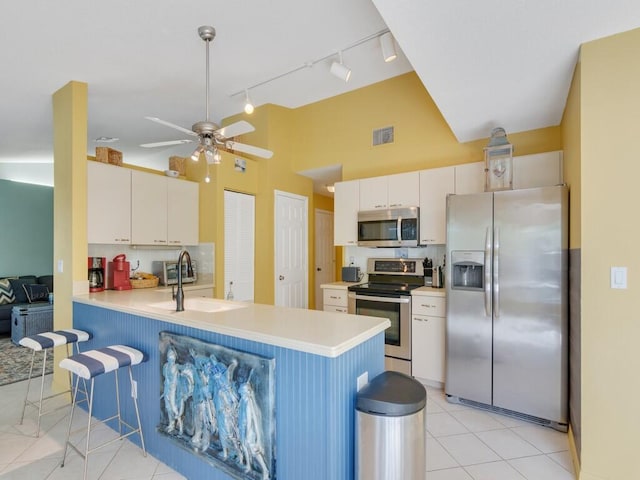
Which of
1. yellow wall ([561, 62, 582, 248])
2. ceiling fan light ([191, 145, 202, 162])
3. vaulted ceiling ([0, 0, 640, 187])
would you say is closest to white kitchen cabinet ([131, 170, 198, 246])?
vaulted ceiling ([0, 0, 640, 187])

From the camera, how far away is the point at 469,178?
3373mm

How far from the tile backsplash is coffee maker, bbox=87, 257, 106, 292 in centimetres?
28

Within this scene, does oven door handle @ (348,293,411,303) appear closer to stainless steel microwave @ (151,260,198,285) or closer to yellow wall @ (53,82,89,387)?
stainless steel microwave @ (151,260,198,285)

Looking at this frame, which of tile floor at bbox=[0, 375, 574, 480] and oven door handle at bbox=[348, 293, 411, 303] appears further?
oven door handle at bbox=[348, 293, 411, 303]

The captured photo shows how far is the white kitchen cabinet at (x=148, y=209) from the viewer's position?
3.70m

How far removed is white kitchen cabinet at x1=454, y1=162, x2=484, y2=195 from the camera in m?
3.33

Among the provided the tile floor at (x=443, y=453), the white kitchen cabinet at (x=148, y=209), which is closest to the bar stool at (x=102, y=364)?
the tile floor at (x=443, y=453)

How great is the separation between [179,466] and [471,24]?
9.96 ft

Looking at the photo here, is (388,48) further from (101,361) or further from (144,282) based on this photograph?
(144,282)

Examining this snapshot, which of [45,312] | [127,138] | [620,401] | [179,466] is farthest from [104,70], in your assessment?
[620,401]

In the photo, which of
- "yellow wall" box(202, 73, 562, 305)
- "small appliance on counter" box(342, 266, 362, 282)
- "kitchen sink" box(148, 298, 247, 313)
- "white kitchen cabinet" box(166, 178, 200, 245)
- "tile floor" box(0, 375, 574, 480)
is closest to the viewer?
"tile floor" box(0, 375, 574, 480)

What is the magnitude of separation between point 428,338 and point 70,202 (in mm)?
3549

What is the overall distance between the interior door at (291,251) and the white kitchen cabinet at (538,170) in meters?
2.84

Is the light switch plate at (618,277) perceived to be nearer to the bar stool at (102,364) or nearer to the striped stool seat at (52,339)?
the bar stool at (102,364)
